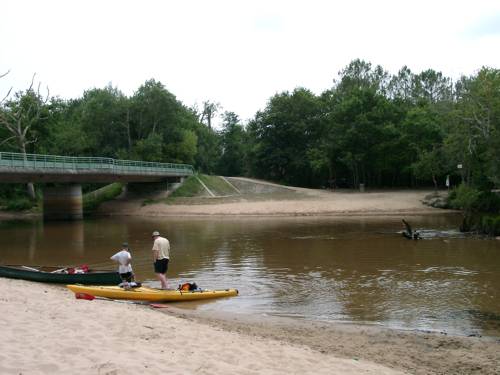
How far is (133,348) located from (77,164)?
42916 mm

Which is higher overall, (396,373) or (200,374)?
(200,374)

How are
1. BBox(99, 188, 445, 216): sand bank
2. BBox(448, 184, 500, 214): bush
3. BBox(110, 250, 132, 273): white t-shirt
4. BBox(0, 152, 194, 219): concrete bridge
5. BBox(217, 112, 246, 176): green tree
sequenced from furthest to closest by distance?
BBox(217, 112, 246, 176): green tree < BBox(99, 188, 445, 216): sand bank < BBox(0, 152, 194, 219): concrete bridge < BBox(448, 184, 500, 214): bush < BBox(110, 250, 132, 273): white t-shirt

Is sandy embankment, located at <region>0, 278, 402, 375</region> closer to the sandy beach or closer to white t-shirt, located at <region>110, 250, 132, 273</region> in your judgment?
the sandy beach

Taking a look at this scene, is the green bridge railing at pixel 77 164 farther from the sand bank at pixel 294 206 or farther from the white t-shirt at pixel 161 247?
the white t-shirt at pixel 161 247

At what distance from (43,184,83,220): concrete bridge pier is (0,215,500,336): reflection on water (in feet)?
39.6

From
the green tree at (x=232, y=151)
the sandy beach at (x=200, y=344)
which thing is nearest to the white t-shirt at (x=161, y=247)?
the sandy beach at (x=200, y=344)

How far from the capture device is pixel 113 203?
211 ft

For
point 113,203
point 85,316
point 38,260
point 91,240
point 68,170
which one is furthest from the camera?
point 113,203

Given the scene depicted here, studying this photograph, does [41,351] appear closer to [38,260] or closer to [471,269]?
[471,269]

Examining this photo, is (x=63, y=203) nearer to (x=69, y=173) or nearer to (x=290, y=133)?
(x=69, y=173)

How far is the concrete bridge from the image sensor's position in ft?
138

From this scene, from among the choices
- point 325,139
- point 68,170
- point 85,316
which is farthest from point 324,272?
point 325,139

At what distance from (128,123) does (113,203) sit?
40.5 ft

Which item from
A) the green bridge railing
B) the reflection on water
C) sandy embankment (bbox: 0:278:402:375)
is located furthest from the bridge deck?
sandy embankment (bbox: 0:278:402:375)
